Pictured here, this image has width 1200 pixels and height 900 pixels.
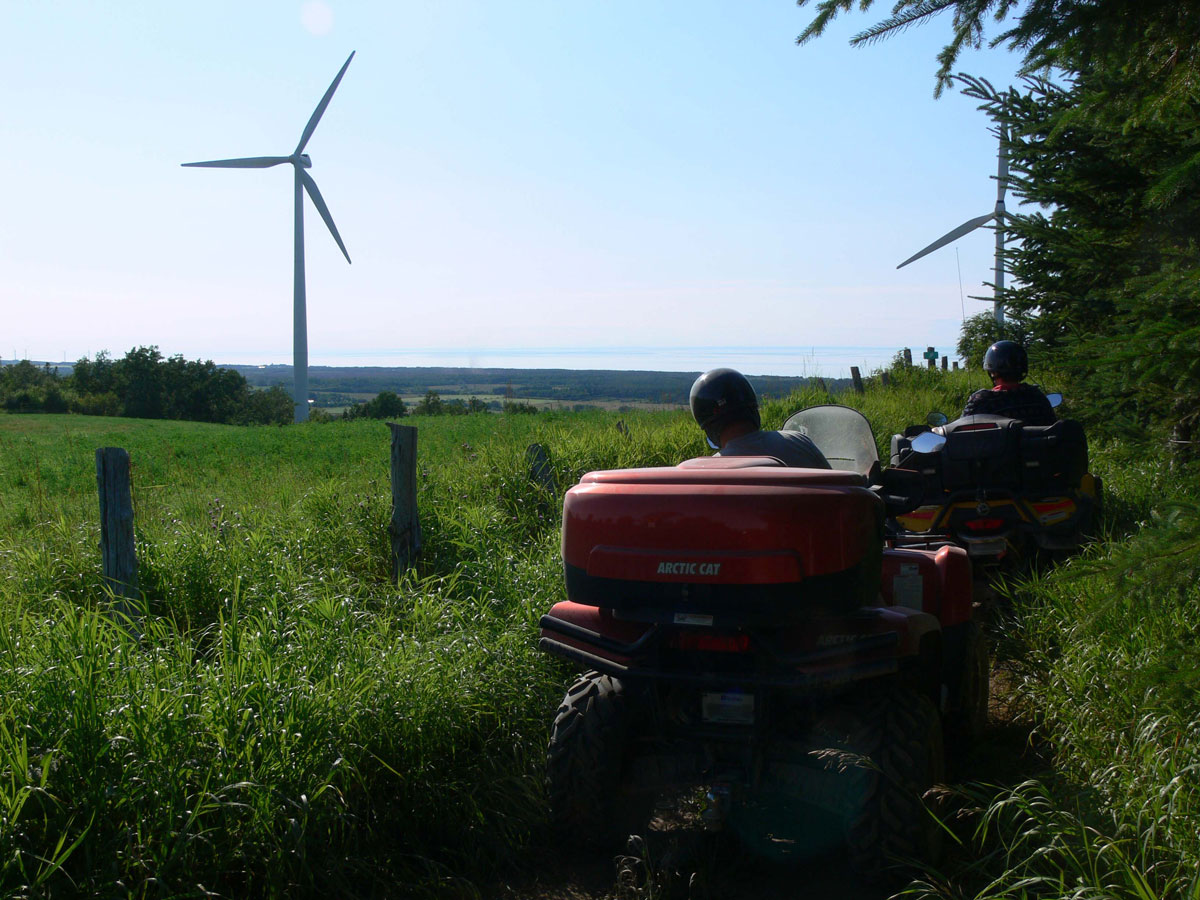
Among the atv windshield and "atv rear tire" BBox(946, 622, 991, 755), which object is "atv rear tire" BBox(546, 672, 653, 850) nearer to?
"atv rear tire" BBox(946, 622, 991, 755)

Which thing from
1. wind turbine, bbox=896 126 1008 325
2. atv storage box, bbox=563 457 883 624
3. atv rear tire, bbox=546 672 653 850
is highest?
wind turbine, bbox=896 126 1008 325

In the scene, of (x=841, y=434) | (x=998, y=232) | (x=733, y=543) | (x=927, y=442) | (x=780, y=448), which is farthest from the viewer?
(x=998, y=232)

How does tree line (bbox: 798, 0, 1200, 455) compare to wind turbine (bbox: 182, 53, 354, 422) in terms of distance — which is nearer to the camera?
tree line (bbox: 798, 0, 1200, 455)

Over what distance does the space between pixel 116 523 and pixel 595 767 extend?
323 cm

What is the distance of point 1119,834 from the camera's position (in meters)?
2.81

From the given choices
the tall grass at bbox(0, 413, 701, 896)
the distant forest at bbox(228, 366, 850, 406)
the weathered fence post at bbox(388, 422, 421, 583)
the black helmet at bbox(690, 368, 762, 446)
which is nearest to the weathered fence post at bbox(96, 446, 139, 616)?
the tall grass at bbox(0, 413, 701, 896)

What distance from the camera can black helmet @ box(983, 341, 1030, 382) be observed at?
6828mm

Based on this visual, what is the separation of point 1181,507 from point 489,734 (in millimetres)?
2654

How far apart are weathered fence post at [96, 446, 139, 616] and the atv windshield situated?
3411mm

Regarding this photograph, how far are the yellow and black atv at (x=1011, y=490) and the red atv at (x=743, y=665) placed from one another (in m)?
2.88

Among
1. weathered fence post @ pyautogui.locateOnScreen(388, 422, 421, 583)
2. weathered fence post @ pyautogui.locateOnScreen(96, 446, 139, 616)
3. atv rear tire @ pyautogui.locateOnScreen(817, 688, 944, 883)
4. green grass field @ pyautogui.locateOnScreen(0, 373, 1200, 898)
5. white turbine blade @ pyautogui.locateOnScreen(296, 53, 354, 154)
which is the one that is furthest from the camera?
white turbine blade @ pyautogui.locateOnScreen(296, 53, 354, 154)

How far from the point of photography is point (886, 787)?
2.94 m

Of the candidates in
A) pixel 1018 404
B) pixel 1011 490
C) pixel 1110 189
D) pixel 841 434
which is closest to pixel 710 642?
pixel 841 434

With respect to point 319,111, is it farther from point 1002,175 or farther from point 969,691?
point 969,691
